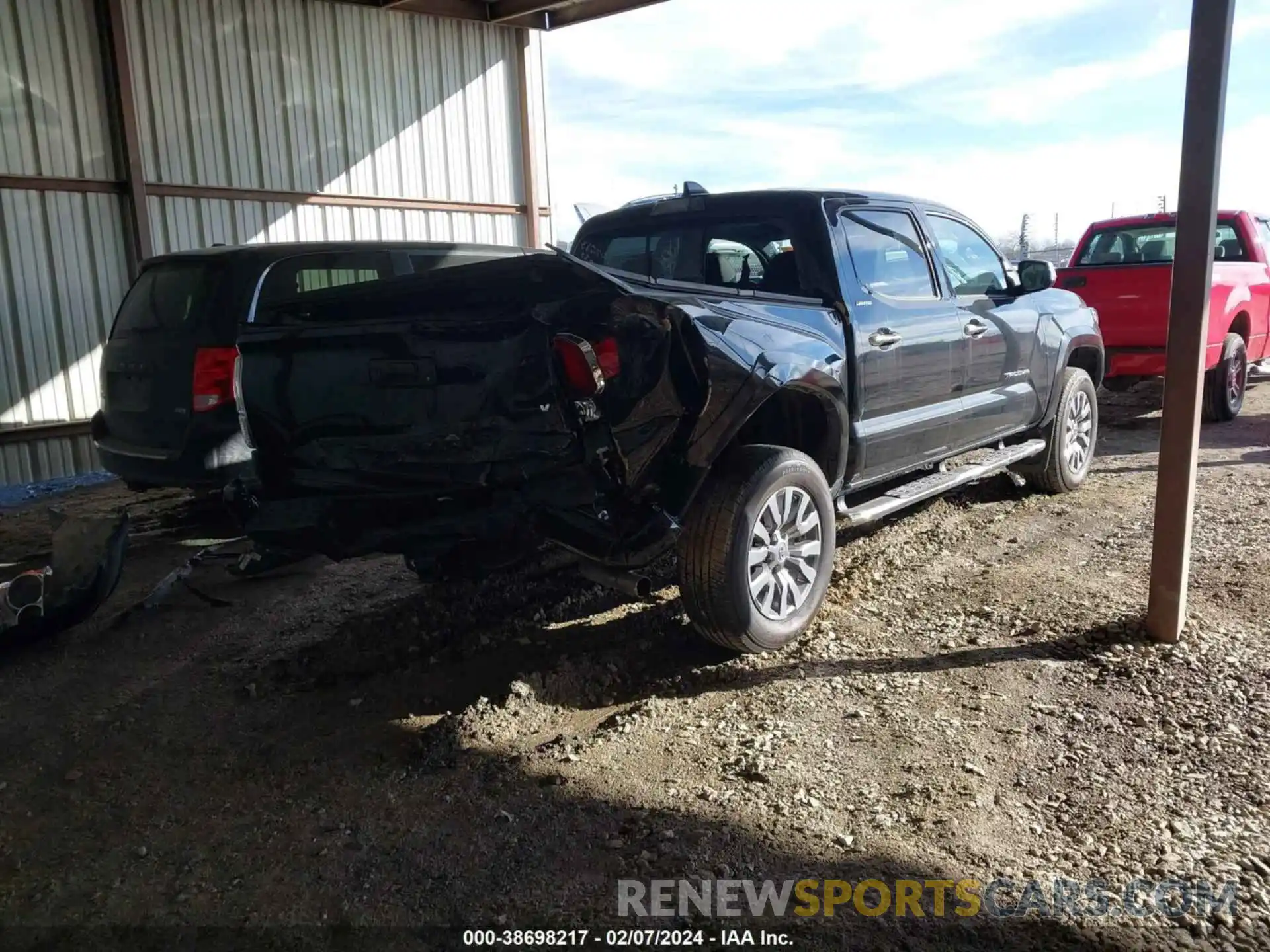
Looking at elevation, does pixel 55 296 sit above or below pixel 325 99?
below

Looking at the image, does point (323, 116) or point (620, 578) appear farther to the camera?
point (323, 116)

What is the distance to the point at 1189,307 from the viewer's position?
3795 mm

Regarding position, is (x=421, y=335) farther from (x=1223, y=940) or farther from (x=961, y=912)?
(x=1223, y=940)

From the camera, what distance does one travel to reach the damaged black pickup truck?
11.6 feet

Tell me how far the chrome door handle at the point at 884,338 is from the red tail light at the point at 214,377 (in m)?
3.74

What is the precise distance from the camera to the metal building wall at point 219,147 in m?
8.98

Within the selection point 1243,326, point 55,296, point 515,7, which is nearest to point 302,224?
point 55,296

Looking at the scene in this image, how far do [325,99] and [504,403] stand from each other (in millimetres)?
9255

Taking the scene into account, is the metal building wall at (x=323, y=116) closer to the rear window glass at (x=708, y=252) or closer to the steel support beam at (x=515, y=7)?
the steel support beam at (x=515, y=7)

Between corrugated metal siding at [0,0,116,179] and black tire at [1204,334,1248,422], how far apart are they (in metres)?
11.0

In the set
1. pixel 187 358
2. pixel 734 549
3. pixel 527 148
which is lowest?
pixel 734 549

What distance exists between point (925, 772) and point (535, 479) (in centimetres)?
168

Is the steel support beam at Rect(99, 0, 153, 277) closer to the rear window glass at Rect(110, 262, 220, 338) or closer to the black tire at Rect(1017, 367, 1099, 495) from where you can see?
the rear window glass at Rect(110, 262, 220, 338)

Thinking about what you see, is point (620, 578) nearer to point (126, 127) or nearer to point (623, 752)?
point (623, 752)
